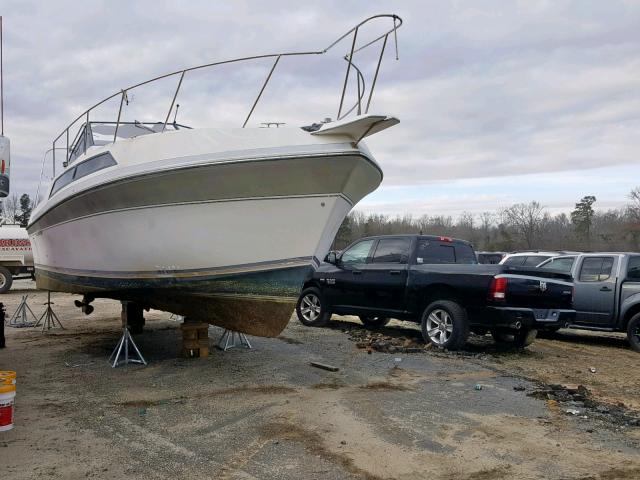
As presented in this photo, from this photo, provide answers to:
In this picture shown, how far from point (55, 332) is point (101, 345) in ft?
6.15

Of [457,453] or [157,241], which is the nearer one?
[457,453]

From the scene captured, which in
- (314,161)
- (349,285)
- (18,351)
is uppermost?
(314,161)

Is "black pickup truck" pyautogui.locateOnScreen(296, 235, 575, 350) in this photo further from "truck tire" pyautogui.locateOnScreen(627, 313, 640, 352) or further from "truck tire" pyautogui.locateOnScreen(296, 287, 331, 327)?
"truck tire" pyautogui.locateOnScreen(627, 313, 640, 352)

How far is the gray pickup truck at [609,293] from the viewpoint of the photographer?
8.98 m

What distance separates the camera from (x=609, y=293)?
9266mm

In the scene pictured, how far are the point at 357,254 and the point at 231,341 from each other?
9.27 ft

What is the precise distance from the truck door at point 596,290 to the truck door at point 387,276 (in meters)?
3.15

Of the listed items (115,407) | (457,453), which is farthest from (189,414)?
(457,453)

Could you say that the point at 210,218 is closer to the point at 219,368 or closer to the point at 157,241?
the point at 157,241

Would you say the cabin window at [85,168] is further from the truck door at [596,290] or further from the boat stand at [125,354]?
the truck door at [596,290]

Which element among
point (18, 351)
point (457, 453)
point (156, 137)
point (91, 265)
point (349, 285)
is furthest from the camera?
point (349, 285)

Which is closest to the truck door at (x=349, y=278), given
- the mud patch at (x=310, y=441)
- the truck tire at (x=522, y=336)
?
the truck tire at (x=522, y=336)

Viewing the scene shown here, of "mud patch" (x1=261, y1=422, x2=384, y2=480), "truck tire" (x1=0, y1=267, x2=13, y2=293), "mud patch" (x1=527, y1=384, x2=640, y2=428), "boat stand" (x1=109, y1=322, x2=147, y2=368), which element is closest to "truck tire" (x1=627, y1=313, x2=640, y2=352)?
"mud patch" (x1=527, y1=384, x2=640, y2=428)

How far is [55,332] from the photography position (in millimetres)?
9930
